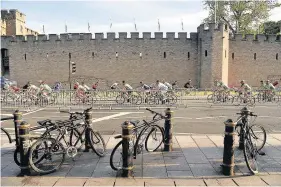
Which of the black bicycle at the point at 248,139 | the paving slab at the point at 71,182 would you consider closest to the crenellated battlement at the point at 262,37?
the black bicycle at the point at 248,139

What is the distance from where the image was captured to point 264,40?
31.9 meters

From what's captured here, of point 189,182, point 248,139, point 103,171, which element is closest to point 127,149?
point 103,171

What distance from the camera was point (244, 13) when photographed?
4009cm

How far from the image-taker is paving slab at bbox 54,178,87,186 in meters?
4.88

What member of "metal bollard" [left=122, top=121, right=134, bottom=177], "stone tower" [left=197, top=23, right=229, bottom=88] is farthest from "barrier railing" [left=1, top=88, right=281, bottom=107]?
"stone tower" [left=197, top=23, right=229, bottom=88]

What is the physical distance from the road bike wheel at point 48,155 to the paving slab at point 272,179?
3.86m

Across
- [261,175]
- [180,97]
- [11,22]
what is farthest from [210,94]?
[11,22]

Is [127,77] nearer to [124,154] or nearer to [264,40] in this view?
[264,40]

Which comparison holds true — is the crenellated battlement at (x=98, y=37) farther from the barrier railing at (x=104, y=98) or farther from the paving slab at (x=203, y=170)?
the paving slab at (x=203, y=170)

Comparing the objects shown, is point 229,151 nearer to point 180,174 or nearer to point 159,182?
point 180,174

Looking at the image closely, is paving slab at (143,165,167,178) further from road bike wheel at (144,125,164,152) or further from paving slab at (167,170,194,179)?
road bike wheel at (144,125,164,152)

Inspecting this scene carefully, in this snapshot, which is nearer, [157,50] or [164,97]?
[164,97]

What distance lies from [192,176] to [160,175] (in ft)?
1.96

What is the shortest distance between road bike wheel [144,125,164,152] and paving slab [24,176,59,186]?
2462 millimetres
